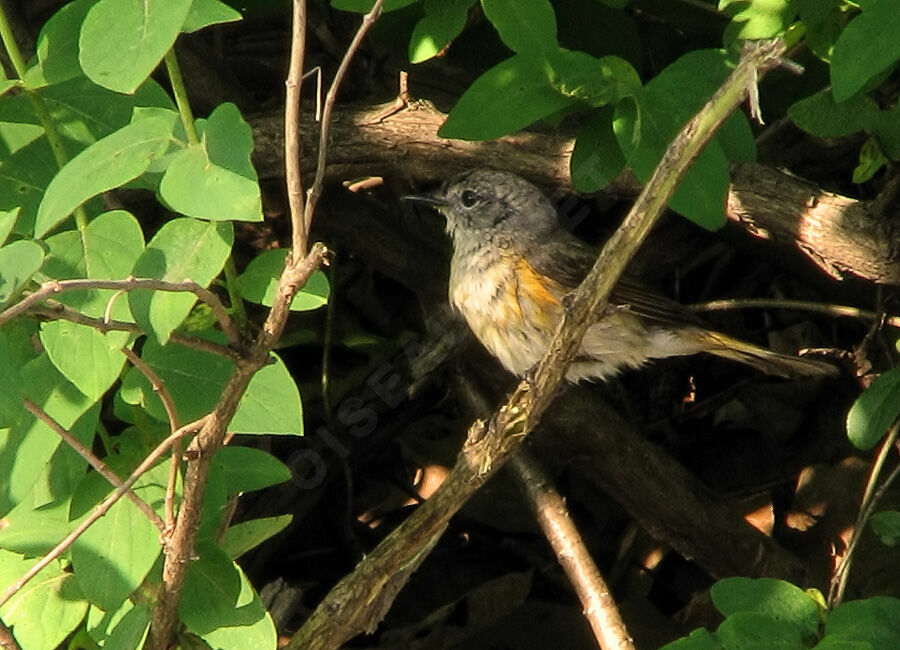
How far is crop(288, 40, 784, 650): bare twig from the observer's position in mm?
2492

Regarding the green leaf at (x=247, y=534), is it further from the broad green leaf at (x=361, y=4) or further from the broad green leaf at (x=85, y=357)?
the broad green leaf at (x=361, y=4)

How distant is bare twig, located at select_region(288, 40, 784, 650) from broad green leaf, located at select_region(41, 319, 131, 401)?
0.88 meters

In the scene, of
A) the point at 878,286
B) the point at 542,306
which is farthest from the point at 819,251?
the point at 542,306

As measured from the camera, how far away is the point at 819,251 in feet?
13.1

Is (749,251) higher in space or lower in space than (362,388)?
higher

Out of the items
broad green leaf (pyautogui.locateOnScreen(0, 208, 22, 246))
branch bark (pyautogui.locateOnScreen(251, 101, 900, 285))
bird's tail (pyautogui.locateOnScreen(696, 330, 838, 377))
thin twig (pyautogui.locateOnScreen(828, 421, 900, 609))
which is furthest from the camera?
bird's tail (pyautogui.locateOnScreen(696, 330, 838, 377))

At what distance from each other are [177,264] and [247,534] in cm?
99

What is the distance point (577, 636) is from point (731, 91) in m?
2.70

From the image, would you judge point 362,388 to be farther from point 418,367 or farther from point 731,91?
point 731,91

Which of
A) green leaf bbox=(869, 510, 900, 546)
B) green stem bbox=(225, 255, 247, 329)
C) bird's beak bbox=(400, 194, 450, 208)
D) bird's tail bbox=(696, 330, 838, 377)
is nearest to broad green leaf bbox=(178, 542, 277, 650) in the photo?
green stem bbox=(225, 255, 247, 329)

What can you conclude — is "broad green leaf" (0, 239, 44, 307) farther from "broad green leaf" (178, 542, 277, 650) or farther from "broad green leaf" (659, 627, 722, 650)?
"broad green leaf" (659, 627, 722, 650)

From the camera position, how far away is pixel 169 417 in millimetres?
2732

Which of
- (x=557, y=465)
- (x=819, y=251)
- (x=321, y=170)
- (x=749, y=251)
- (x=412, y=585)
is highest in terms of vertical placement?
(x=321, y=170)

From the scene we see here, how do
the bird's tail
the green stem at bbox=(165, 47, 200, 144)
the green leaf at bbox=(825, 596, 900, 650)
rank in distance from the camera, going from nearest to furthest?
the green stem at bbox=(165, 47, 200, 144), the green leaf at bbox=(825, 596, 900, 650), the bird's tail
